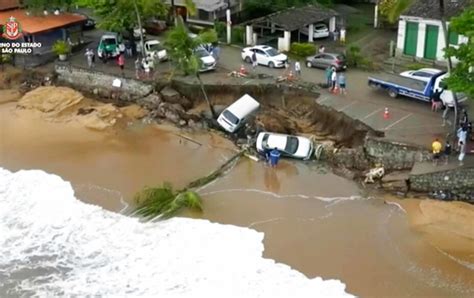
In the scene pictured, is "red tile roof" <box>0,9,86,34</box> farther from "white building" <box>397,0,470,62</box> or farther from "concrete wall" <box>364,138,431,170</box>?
"concrete wall" <box>364,138,431,170</box>

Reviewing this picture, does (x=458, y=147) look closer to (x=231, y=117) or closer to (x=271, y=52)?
(x=231, y=117)

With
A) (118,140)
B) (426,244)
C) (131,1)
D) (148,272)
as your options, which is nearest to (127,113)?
(118,140)

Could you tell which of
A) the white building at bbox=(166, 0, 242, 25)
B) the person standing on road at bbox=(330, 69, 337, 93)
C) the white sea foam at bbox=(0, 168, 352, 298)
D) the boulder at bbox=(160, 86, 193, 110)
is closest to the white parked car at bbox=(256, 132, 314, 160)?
the person standing on road at bbox=(330, 69, 337, 93)

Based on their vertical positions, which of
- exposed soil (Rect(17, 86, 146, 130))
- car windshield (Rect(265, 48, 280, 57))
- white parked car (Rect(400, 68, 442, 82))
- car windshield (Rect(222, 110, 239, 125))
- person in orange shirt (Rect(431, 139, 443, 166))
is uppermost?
white parked car (Rect(400, 68, 442, 82))

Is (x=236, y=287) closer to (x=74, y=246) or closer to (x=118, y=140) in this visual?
(x=74, y=246)

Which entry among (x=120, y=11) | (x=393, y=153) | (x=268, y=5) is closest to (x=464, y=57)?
(x=393, y=153)
